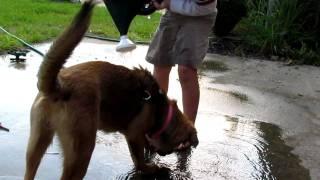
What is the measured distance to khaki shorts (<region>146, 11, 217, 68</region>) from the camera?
16.0 ft

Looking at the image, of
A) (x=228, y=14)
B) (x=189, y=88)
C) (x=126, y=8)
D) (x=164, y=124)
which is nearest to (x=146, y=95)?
(x=164, y=124)

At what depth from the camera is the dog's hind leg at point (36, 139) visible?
3594 mm

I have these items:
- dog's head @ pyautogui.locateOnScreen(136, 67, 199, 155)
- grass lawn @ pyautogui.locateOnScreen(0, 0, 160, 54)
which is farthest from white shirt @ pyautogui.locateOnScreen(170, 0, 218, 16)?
grass lawn @ pyautogui.locateOnScreen(0, 0, 160, 54)

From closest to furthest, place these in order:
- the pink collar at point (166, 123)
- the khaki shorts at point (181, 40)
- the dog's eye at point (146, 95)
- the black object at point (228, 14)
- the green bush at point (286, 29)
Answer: the dog's eye at point (146, 95) < the pink collar at point (166, 123) < the khaki shorts at point (181, 40) < the green bush at point (286, 29) < the black object at point (228, 14)

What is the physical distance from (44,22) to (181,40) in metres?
6.30

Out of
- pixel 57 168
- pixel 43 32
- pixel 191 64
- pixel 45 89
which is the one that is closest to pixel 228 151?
pixel 191 64

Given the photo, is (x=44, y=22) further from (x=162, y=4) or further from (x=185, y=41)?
(x=185, y=41)

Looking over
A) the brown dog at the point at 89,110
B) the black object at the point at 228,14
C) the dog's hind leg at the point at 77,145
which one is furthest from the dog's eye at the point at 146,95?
the black object at the point at 228,14

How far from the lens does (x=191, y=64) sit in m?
4.92

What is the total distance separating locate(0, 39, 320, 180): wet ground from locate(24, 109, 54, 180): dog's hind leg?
0.49 meters

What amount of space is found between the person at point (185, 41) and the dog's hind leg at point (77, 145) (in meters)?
1.54

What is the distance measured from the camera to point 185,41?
16.1 ft

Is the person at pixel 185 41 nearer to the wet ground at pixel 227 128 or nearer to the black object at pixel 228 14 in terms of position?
the wet ground at pixel 227 128

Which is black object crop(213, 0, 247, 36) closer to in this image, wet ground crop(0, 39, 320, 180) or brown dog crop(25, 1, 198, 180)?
wet ground crop(0, 39, 320, 180)
